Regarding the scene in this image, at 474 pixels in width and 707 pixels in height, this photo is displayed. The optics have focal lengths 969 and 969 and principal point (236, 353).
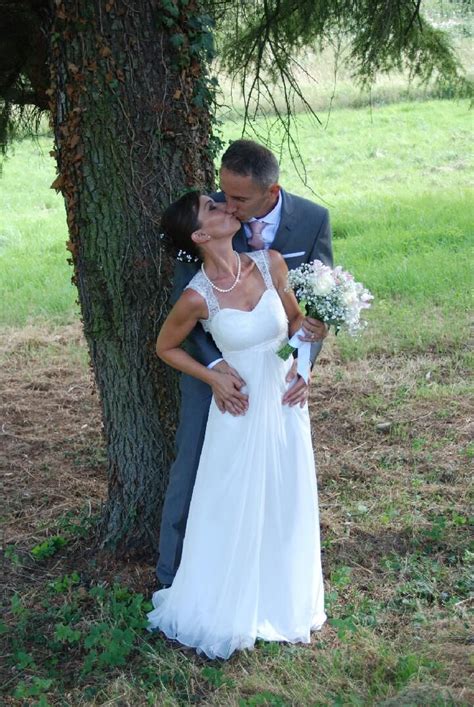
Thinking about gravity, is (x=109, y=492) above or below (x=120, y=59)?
below

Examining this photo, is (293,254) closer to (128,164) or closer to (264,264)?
(264,264)

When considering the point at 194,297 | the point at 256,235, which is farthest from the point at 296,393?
the point at 256,235

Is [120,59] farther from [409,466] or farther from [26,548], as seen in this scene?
[409,466]

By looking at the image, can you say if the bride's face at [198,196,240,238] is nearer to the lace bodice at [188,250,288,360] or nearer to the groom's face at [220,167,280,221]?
the groom's face at [220,167,280,221]

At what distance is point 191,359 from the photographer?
407 centimetres

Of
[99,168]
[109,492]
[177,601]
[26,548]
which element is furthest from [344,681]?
[99,168]

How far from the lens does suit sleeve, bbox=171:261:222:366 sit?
13.6ft

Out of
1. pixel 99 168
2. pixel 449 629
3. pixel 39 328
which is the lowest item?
pixel 39 328

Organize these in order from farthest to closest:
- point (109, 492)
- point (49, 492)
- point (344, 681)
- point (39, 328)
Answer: point (39, 328) → point (49, 492) → point (109, 492) → point (344, 681)

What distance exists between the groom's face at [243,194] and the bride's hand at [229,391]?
Answer: 2.12 feet

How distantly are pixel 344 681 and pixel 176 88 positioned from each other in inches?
104

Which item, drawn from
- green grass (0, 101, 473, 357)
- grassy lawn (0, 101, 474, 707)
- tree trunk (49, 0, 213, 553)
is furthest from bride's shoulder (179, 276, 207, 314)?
green grass (0, 101, 473, 357)

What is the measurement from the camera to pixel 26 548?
523cm

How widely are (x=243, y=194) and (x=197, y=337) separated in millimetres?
702
